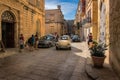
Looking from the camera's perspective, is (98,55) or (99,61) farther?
(98,55)

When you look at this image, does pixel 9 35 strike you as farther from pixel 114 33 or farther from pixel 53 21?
pixel 53 21

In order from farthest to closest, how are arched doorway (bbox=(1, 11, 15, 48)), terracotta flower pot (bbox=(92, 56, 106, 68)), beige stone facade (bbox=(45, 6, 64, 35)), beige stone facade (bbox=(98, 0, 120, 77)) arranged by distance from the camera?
beige stone facade (bbox=(45, 6, 64, 35)) < arched doorway (bbox=(1, 11, 15, 48)) < terracotta flower pot (bbox=(92, 56, 106, 68)) < beige stone facade (bbox=(98, 0, 120, 77))

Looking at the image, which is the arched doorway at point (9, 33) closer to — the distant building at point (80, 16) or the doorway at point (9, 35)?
the doorway at point (9, 35)

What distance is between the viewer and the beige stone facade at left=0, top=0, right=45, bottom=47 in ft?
54.3

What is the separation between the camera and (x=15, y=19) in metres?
18.3

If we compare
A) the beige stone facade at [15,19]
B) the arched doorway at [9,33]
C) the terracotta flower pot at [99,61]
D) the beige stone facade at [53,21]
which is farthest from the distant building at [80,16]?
the terracotta flower pot at [99,61]

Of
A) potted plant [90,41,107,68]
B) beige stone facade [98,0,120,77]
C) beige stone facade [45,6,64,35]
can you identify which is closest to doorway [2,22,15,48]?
potted plant [90,41,107,68]

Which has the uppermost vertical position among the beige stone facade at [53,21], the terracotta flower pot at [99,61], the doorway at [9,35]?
the beige stone facade at [53,21]

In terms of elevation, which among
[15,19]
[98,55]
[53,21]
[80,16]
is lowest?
[98,55]

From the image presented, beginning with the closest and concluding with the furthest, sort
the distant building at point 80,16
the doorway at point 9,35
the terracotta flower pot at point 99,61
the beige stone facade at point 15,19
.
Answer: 1. the terracotta flower pot at point 99,61
2. the beige stone facade at point 15,19
3. the doorway at point 9,35
4. the distant building at point 80,16

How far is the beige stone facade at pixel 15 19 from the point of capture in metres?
16.6

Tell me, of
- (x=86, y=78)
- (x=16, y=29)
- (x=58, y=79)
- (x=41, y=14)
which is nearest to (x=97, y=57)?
(x=86, y=78)

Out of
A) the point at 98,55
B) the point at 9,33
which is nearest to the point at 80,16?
the point at 9,33

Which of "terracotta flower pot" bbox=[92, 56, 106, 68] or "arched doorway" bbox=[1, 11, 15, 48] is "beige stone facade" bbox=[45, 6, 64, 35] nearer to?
"arched doorway" bbox=[1, 11, 15, 48]
